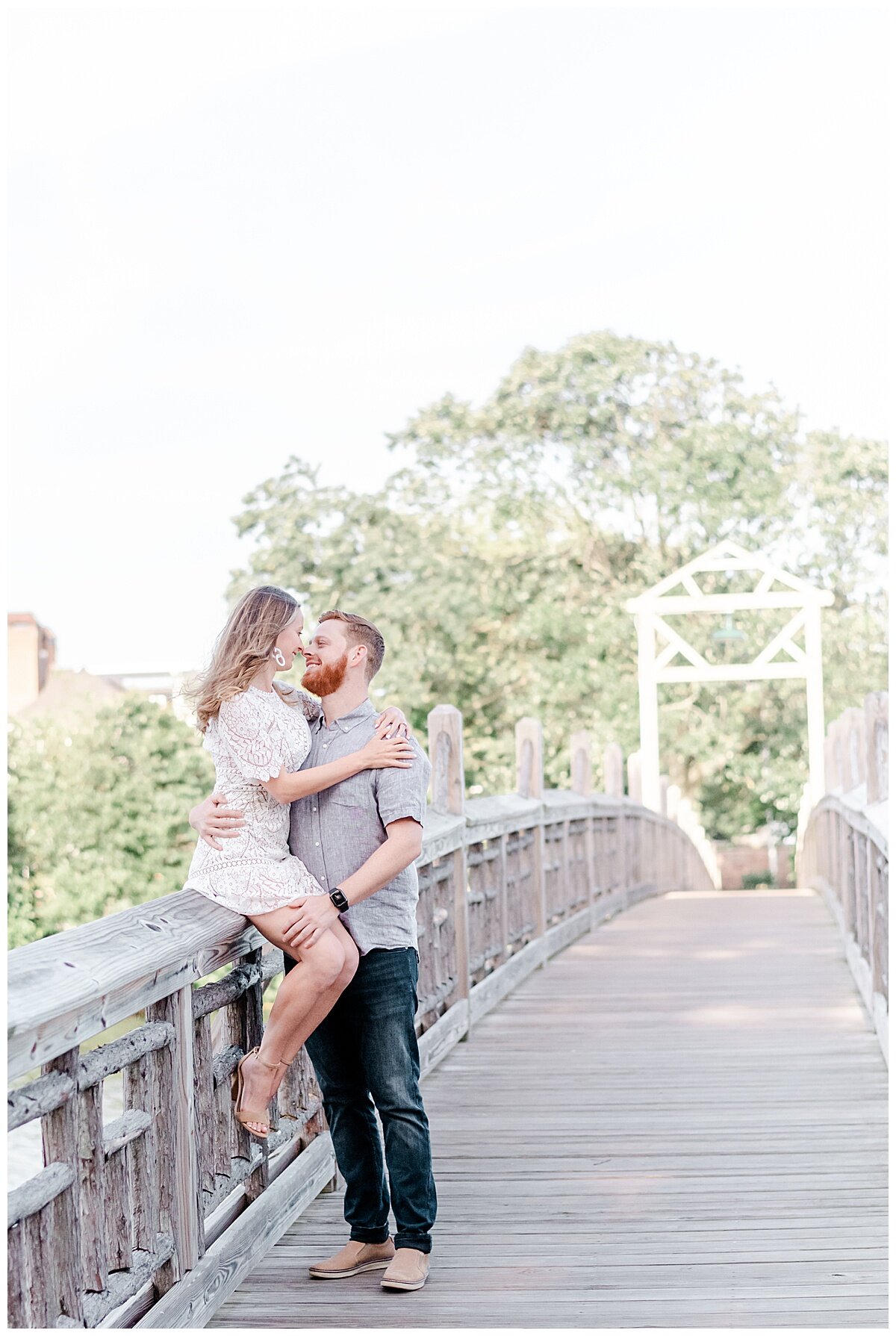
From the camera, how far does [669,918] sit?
12.1 meters

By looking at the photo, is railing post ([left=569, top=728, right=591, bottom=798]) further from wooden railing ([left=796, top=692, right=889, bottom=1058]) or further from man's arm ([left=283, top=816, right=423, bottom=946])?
man's arm ([left=283, top=816, right=423, bottom=946])

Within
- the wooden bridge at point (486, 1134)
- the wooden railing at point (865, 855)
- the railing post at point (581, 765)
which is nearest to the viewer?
the wooden bridge at point (486, 1134)

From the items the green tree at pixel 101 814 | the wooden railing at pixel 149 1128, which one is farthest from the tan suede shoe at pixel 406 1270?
the green tree at pixel 101 814

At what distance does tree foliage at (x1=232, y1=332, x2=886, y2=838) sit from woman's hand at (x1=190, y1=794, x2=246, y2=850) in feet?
65.8

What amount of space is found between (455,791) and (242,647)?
3372 mm

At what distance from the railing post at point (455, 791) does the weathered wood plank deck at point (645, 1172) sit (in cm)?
41

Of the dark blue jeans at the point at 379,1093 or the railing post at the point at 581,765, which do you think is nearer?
the dark blue jeans at the point at 379,1093

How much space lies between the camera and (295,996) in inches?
135

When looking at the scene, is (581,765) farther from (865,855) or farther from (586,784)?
(865,855)

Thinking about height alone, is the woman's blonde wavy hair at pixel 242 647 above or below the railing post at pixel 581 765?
above

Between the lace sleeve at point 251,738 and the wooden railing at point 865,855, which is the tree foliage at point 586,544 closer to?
the wooden railing at point 865,855

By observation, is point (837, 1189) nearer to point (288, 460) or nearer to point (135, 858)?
point (288, 460)

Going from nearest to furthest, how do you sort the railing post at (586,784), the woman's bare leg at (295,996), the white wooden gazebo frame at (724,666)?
the woman's bare leg at (295,996), the railing post at (586,784), the white wooden gazebo frame at (724,666)

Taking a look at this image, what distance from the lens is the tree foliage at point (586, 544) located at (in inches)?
950
